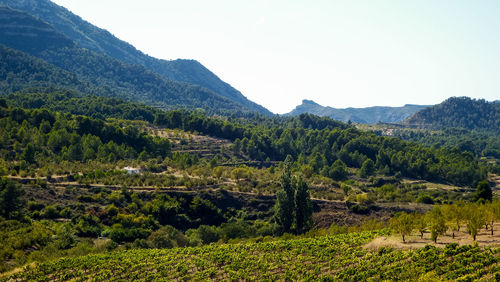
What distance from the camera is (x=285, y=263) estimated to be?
3691 centimetres

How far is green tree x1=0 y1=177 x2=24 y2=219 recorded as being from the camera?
51.9 m

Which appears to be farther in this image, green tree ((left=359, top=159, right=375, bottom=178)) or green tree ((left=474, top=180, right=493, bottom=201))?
green tree ((left=359, top=159, right=375, bottom=178))

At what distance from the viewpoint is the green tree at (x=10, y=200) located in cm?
5188

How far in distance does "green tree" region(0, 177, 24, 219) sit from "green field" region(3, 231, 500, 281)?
19.3m

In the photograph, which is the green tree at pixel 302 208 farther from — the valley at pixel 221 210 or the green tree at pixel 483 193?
the green tree at pixel 483 193

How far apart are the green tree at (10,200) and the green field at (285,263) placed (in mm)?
19303

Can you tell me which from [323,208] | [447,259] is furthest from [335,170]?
[447,259]

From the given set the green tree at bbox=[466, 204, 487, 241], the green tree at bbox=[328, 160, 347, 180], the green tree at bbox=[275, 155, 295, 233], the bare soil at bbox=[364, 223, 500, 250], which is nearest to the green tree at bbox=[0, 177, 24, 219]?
the green tree at bbox=[275, 155, 295, 233]

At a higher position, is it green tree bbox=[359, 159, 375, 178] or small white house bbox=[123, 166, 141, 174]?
green tree bbox=[359, 159, 375, 178]

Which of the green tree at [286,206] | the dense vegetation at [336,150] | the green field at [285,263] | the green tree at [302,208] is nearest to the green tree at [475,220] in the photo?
the green field at [285,263]

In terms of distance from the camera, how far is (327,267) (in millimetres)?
34531

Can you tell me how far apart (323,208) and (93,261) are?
49441 mm

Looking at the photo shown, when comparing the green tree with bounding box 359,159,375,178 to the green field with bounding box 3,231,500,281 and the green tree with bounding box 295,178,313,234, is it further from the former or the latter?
the green field with bounding box 3,231,500,281

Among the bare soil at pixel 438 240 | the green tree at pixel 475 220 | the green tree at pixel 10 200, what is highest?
the green tree at pixel 475 220
